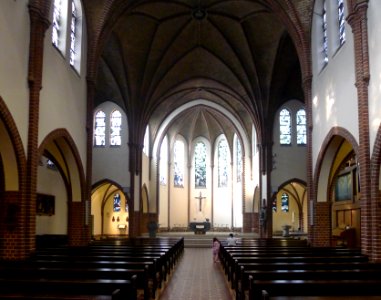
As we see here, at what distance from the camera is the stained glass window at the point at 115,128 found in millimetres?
32938

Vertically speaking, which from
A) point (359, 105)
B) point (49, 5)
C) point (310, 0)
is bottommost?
point (359, 105)

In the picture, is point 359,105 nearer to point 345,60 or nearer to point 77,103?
point 345,60

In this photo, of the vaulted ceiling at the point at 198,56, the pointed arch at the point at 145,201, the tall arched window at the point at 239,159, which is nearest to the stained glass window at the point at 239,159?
the tall arched window at the point at 239,159

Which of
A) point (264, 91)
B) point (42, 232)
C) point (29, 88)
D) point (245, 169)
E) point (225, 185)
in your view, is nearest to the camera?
point (29, 88)

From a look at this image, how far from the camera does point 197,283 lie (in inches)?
609

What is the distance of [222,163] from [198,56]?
725 inches

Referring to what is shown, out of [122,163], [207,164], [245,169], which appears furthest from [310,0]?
[207,164]

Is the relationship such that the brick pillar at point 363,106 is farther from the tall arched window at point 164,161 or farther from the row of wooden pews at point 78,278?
the tall arched window at point 164,161

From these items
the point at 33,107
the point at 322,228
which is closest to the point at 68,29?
the point at 33,107

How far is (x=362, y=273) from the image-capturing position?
960 centimetres

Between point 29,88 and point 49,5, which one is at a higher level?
point 49,5

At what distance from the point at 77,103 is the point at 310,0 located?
10763 mm

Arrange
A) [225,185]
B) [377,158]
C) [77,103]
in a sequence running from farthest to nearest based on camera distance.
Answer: [225,185]
[77,103]
[377,158]

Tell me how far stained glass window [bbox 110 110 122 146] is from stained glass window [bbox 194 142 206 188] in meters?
17.3
